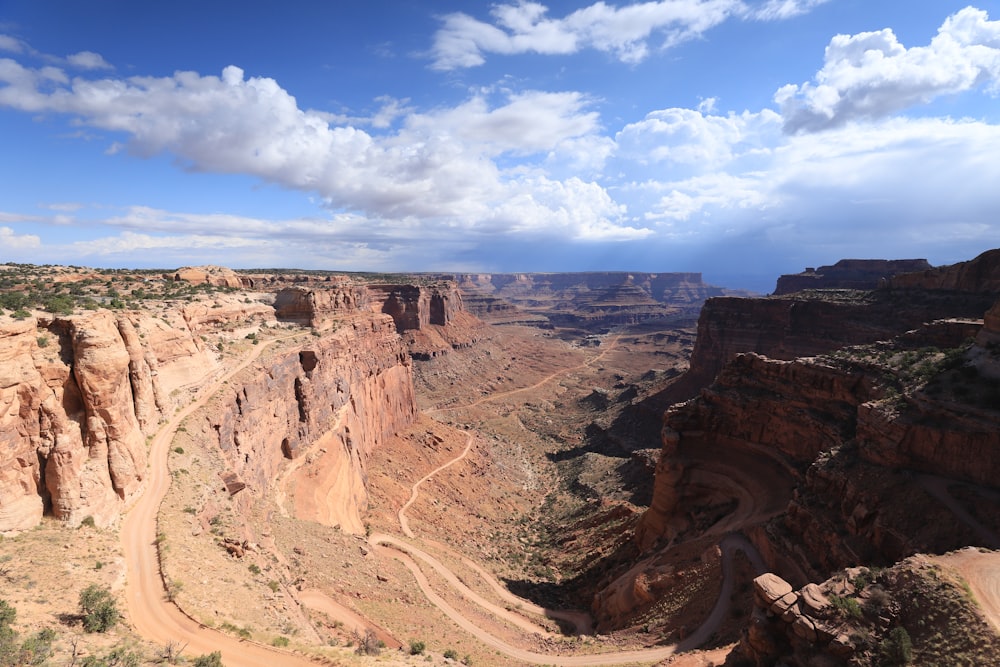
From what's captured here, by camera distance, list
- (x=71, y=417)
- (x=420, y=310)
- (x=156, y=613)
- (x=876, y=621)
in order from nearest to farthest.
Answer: (x=876, y=621) → (x=156, y=613) → (x=71, y=417) → (x=420, y=310)

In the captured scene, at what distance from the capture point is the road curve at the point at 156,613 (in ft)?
50.2

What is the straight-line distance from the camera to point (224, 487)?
85.7 ft

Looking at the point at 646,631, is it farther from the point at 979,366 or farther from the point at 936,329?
the point at 936,329

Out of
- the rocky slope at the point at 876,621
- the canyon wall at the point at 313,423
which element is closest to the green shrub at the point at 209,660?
the canyon wall at the point at 313,423

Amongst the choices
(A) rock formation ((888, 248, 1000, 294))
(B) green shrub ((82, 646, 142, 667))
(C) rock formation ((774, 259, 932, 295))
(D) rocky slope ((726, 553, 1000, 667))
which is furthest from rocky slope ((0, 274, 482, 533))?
(C) rock formation ((774, 259, 932, 295))

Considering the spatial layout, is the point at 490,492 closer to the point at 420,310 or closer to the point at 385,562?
the point at 385,562

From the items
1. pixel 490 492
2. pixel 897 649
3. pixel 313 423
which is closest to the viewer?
pixel 897 649

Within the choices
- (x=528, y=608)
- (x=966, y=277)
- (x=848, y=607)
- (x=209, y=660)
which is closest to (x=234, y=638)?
(x=209, y=660)

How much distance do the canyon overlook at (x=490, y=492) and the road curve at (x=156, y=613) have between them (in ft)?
0.92

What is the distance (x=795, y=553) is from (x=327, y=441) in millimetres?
36219

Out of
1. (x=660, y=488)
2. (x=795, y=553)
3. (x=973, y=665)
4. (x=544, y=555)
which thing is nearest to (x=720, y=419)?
(x=660, y=488)

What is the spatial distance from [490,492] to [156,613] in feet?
139

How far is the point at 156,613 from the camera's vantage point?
53.9 feet

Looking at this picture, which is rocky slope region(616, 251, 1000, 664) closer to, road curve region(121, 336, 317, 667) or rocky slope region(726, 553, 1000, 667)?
rocky slope region(726, 553, 1000, 667)
